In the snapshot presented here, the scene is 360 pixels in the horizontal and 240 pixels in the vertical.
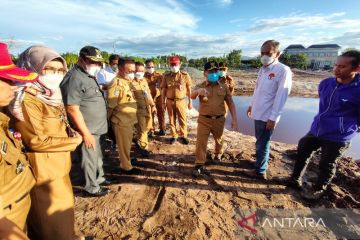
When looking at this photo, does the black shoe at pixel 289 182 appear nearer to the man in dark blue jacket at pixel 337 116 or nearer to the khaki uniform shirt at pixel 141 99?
the man in dark blue jacket at pixel 337 116

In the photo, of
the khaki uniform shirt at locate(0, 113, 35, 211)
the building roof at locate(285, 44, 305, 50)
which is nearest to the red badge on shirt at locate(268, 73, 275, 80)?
the khaki uniform shirt at locate(0, 113, 35, 211)

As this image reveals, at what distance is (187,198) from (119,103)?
70.0 inches

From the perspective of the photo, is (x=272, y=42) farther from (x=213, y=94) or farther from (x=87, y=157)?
(x=87, y=157)

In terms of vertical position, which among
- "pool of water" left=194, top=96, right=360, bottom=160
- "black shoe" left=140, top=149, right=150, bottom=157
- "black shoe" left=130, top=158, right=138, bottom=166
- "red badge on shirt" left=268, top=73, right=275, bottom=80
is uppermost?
"red badge on shirt" left=268, top=73, right=275, bottom=80

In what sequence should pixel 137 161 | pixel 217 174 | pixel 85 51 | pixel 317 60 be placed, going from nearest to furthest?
pixel 85 51 → pixel 217 174 → pixel 137 161 → pixel 317 60

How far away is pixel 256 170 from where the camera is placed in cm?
390

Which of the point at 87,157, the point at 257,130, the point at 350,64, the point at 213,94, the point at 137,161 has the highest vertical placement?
the point at 350,64

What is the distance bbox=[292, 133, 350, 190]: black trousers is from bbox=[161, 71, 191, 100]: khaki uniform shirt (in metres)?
2.86


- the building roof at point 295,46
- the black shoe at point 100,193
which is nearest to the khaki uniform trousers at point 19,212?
the black shoe at point 100,193

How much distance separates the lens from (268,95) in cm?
351

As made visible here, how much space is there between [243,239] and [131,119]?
91.5 inches

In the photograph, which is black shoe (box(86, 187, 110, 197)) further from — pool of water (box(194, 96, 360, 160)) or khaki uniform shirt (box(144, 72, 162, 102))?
pool of water (box(194, 96, 360, 160))

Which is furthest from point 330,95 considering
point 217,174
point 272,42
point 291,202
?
point 217,174

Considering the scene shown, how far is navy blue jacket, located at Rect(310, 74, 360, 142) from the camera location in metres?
2.93
